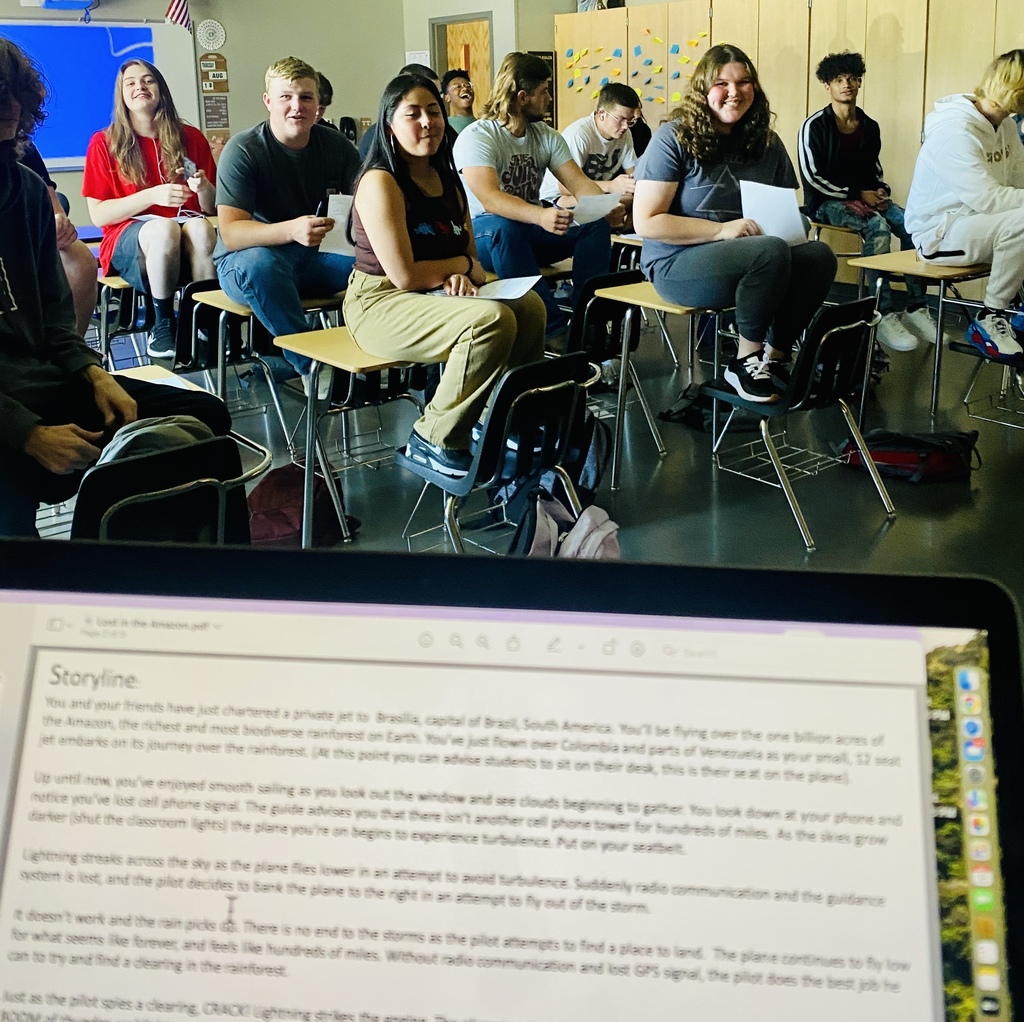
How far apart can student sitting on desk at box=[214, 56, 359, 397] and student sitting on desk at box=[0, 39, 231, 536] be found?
1.54m

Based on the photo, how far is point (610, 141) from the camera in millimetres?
5828

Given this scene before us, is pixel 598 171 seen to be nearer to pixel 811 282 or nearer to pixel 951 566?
pixel 811 282

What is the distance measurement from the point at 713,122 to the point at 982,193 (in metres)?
1.68

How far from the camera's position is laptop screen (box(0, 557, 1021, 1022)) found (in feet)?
1.62

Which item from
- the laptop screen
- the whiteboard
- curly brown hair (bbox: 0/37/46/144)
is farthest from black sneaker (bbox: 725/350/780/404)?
the whiteboard

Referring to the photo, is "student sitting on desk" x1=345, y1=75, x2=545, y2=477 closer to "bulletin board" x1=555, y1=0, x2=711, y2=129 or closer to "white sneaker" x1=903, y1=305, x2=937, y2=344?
"white sneaker" x1=903, y1=305, x2=937, y2=344

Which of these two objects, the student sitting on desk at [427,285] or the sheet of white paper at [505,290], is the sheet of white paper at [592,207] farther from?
the sheet of white paper at [505,290]

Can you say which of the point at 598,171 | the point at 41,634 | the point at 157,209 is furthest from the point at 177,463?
the point at 598,171

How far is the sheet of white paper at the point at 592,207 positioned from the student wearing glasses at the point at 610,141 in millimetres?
1301

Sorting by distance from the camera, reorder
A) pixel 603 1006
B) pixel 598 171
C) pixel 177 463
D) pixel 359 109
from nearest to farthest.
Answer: pixel 603 1006
pixel 177 463
pixel 598 171
pixel 359 109

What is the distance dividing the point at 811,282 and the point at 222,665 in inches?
143

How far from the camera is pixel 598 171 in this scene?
5.86m

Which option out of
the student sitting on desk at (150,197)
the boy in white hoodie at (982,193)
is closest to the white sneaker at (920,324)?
the boy in white hoodie at (982,193)

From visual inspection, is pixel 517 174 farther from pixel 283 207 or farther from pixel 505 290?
pixel 505 290
